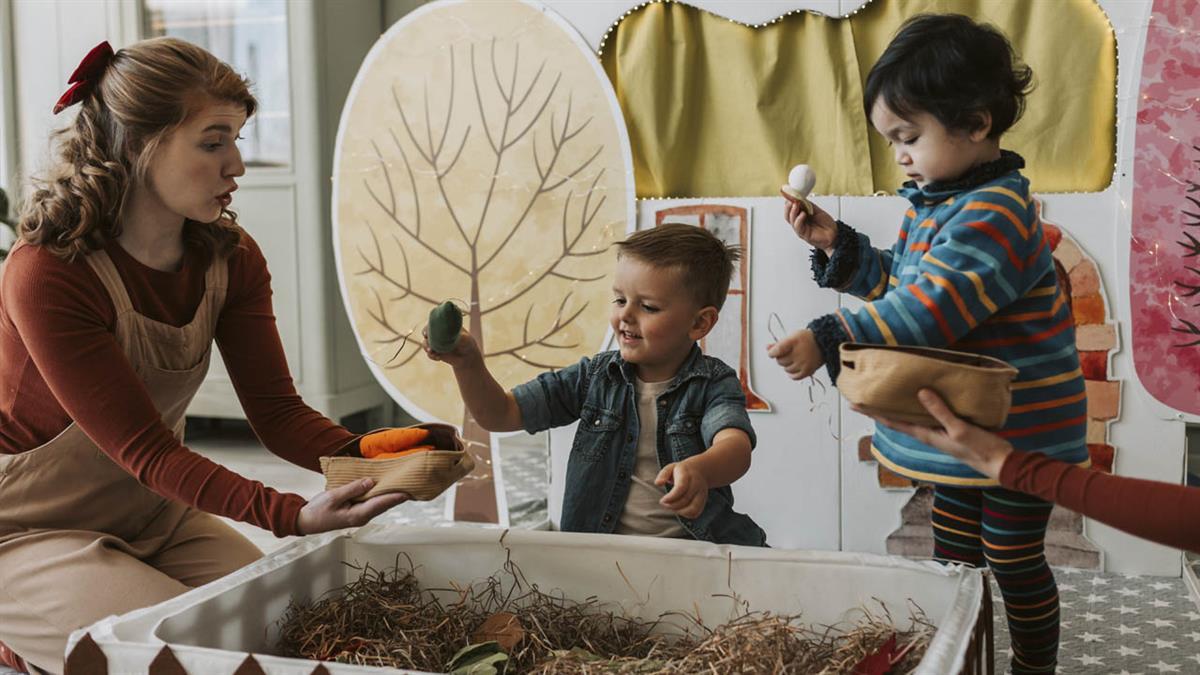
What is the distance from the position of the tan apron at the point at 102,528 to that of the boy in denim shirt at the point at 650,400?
44 cm

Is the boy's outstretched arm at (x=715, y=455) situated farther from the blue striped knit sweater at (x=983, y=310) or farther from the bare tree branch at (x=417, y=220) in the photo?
the bare tree branch at (x=417, y=220)

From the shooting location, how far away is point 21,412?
61.4 inches

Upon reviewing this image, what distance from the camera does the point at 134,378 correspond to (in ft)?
4.70

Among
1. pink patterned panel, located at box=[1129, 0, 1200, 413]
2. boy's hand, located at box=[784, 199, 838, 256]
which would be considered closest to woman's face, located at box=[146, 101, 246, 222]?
boy's hand, located at box=[784, 199, 838, 256]

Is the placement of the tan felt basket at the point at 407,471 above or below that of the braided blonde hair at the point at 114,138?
below

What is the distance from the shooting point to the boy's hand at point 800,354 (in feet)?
4.10

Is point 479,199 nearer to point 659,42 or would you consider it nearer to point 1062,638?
point 659,42

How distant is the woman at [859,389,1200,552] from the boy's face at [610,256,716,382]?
0.52m

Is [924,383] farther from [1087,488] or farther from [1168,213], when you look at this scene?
[1168,213]

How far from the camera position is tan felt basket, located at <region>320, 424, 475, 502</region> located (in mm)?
1295

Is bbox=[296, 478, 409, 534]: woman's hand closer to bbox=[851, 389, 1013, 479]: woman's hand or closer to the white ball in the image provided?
bbox=[851, 389, 1013, 479]: woman's hand

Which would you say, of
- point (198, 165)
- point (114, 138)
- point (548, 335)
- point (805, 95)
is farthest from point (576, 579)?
point (805, 95)

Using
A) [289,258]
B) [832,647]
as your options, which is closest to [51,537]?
[832,647]

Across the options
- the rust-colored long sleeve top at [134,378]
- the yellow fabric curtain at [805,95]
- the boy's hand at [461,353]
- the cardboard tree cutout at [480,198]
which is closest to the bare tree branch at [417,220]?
the cardboard tree cutout at [480,198]
